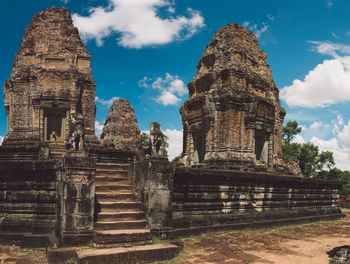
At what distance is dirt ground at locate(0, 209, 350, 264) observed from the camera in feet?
19.9

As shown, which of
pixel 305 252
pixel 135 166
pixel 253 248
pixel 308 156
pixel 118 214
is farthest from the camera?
pixel 308 156

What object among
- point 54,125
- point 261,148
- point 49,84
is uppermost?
point 49,84

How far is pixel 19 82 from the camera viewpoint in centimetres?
1443

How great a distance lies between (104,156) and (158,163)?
5.08 metres

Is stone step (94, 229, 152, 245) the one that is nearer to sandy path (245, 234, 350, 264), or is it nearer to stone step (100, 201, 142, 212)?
stone step (100, 201, 142, 212)

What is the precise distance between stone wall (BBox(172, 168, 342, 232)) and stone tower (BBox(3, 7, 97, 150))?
26.4 feet

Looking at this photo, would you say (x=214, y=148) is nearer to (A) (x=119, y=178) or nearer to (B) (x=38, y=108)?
(A) (x=119, y=178)

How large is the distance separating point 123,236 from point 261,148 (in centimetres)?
975

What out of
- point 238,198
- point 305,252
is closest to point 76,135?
point 238,198

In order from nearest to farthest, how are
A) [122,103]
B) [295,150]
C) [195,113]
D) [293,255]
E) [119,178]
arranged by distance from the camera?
[293,255] < [119,178] < [195,113] < [122,103] < [295,150]

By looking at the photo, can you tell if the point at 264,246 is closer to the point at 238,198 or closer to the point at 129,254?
the point at 238,198

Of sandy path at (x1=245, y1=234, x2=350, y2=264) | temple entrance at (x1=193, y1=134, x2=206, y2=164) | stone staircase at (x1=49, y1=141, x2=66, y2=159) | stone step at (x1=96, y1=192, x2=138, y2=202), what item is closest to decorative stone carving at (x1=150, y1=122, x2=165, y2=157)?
stone step at (x1=96, y1=192, x2=138, y2=202)

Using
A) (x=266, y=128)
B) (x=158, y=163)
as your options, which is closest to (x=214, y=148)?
(x=266, y=128)

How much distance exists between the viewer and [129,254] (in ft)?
18.2
